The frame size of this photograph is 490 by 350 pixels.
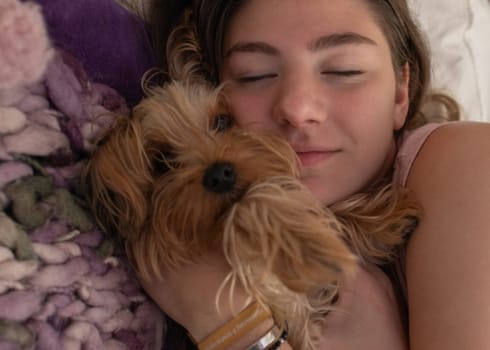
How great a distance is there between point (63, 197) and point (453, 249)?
2.28ft

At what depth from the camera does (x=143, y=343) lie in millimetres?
996

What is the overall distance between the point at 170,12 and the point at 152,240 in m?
0.71

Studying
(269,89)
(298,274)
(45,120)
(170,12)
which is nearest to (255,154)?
(269,89)

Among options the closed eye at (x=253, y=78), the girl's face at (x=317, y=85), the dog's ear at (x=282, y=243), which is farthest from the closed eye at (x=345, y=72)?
the dog's ear at (x=282, y=243)

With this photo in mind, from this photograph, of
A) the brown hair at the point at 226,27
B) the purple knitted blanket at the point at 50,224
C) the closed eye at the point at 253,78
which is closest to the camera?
the purple knitted blanket at the point at 50,224

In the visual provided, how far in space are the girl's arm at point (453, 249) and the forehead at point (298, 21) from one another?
13.3 inches

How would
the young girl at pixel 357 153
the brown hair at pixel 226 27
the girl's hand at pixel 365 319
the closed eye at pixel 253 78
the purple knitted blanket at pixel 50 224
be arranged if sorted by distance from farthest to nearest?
the brown hair at pixel 226 27 → the closed eye at pixel 253 78 → the girl's hand at pixel 365 319 → the young girl at pixel 357 153 → the purple knitted blanket at pixel 50 224

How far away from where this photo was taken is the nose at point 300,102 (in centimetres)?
114

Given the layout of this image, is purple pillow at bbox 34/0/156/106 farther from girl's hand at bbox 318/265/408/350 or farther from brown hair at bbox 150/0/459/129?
girl's hand at bbox 318/265/408/350

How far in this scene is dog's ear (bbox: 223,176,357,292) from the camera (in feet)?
2.93

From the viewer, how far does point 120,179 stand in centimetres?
105

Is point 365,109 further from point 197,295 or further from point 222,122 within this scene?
point 197,295

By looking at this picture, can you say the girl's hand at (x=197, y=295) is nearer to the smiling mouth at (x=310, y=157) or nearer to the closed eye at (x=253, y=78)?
the smiling mouth at (x=310, y=157)

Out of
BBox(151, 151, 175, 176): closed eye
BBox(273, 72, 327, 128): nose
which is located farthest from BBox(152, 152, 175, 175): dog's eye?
BBox(273, 72, 327, 128): nose
